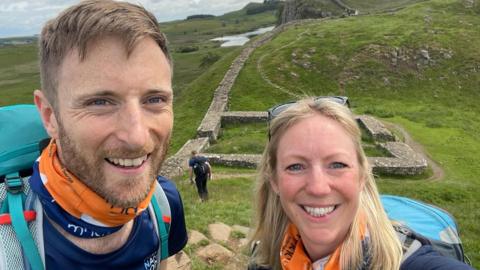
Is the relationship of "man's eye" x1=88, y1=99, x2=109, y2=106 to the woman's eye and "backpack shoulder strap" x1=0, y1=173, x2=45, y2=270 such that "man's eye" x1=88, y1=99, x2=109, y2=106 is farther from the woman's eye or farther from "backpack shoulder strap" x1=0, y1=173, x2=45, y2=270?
the woman's eye

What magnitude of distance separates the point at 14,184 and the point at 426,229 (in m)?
2.86

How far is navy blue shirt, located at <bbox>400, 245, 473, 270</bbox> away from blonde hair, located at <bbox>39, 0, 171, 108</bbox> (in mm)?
2285

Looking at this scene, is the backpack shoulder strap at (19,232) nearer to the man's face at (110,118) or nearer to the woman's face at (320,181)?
the man's face at (110,118)

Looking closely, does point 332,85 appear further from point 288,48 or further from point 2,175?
point 2,175

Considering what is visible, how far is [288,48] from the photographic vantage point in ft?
146

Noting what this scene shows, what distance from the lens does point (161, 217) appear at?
3078mm

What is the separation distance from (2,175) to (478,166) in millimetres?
24208

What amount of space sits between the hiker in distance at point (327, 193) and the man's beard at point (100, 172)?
1.20 m

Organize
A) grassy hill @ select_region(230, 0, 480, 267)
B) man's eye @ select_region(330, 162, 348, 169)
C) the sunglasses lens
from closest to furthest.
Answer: man's eye @ select_region(330, 162, 348, 169) → the sunglasses lens → grassy hill @ select_region(230, 0, 480, 267)

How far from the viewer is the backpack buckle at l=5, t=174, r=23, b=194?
2451 mm

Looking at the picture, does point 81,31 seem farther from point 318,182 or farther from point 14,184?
point 318,182

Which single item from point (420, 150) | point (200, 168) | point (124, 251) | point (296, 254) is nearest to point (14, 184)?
point (124, 251)

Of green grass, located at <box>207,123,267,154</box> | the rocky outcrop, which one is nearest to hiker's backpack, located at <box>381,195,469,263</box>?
the rocky outcrop

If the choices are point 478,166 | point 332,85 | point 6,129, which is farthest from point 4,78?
point 6,129
